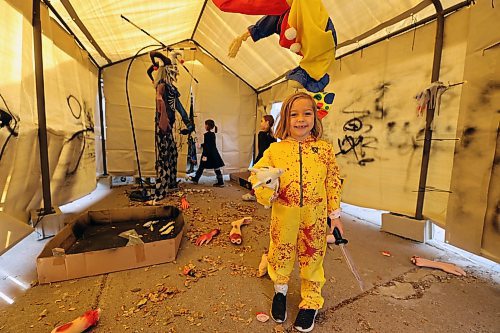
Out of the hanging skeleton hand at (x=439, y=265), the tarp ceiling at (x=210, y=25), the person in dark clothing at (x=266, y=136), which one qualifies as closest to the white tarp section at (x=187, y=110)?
the tarp ceiling at (x=210, y=25)

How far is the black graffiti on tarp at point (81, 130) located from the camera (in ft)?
8.01

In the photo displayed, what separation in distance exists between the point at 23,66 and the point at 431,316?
2.82 m

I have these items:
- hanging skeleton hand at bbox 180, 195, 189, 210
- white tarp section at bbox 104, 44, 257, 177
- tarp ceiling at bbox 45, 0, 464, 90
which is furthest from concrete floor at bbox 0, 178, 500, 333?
white tarp section at bbox 104, 44, 257, 177

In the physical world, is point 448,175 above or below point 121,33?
below

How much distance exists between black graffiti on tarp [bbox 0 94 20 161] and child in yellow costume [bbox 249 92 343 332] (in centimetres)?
152

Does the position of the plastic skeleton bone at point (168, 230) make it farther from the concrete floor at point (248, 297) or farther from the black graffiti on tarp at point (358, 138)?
the black graffiti on tarp at point (358, 138)

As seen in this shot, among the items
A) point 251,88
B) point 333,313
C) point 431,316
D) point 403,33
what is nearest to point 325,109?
point 333,313

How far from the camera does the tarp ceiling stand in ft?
6.56

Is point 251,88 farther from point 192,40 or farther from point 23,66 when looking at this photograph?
point 23,66

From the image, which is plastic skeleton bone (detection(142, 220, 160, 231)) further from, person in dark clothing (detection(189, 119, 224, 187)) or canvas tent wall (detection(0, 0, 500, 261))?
person in dark clothing (detection(189, 119, 224, 187))

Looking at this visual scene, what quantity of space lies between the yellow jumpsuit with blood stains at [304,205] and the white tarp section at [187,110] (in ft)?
11.5

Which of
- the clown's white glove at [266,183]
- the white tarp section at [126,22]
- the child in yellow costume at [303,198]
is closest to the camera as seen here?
the clown's white glove at [266,183]

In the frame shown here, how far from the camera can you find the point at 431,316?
1.20 metres

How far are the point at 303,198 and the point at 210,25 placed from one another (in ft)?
10.7
